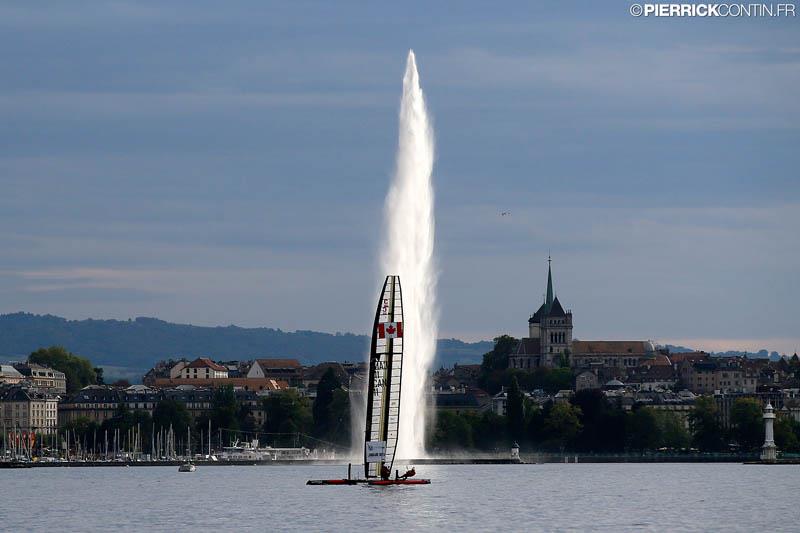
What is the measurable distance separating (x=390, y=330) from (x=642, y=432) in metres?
102

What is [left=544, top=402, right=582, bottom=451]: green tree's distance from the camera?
176000 mm

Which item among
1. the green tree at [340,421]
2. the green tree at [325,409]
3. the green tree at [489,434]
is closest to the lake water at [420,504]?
the green tree at [489,434]

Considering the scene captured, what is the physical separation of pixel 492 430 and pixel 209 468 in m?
29.1

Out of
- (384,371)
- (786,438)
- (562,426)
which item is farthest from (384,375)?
(786,438)

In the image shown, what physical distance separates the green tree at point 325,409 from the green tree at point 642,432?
2582 cm

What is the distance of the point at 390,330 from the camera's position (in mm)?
82000

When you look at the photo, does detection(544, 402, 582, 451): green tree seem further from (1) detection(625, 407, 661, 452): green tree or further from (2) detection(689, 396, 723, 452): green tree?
(2) detection(689, 396, 723, 452): green tree

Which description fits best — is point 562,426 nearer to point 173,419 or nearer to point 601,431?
point 601,431

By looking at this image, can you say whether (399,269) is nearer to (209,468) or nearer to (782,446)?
(209,468)

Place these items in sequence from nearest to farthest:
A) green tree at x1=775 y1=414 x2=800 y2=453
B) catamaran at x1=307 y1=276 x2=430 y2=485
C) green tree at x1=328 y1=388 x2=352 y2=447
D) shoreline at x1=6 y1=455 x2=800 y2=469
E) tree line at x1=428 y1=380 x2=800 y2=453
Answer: catamaran at x1=307 y1=276 x2=430 y2=485
shoreline at x1=6 y1=455 x2=800 y2=469
tree line at x1=428 y1=380 x2=800 y2=453
green tree at x1=328 y1=388 x2=352 y2=447
green tree at x1=775 y1=414 x2=800 y2=453

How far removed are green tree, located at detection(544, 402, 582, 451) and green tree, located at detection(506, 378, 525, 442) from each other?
214 cm

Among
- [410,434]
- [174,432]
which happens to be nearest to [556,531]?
[410,434]

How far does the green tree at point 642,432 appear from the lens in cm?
18000

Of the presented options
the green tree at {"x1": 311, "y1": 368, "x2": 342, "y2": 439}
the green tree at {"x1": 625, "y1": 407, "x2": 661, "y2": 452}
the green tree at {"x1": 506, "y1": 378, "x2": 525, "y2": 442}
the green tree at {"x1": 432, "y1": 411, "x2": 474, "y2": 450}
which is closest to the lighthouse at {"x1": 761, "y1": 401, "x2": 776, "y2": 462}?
the green tree at {"x1": 625, "y1": 407, "x2": 661, "y2": 452}
